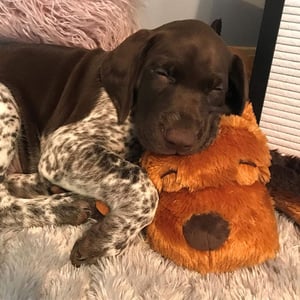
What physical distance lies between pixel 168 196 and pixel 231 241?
322 mm

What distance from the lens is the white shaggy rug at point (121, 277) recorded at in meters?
2.05

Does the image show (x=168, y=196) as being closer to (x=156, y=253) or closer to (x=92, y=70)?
(x=156, y=253)

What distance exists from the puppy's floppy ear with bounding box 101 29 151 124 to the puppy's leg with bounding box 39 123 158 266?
0.20m

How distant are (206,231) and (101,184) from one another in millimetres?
503

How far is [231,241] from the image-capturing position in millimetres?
2186

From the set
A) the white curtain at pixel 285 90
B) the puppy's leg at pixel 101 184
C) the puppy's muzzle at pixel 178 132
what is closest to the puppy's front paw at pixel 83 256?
the puppy's leg at pixel 101 184

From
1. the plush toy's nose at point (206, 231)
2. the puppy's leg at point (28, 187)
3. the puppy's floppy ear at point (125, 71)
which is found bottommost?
the puppy's leg at point (28, 187)

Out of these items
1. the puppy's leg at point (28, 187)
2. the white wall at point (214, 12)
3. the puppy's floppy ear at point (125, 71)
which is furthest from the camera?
the white wall at point (214, 12)

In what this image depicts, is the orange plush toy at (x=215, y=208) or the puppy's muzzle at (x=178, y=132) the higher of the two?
the puppy's muzzle at (x=178, y=132)

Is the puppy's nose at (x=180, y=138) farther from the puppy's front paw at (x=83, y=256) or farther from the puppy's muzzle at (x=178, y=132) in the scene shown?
the puppy's front paw at (x=83, y=256)

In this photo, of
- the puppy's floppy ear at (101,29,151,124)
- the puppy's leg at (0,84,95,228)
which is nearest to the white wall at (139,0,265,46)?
the puppy's floppy ear at (101,29,151,124)

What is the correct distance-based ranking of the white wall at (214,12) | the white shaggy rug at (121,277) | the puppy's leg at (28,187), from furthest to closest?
the white wall at (214,12), the puppy's leg at (28,187), the white shaggy rug at (121,277)

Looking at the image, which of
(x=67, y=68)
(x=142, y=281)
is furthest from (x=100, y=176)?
(x=67, y=68)

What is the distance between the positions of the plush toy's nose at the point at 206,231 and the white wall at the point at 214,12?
1766 mm
